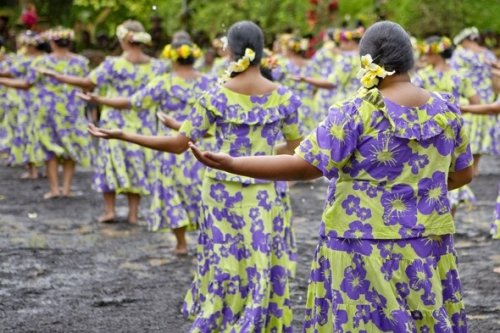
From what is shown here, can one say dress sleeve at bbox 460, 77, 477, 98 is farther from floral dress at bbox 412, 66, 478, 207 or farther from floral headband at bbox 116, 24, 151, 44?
floral headband at bbox 116, 24, 151, 44

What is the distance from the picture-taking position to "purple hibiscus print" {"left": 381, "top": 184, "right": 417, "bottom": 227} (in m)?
4.62

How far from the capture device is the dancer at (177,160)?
29.6 feet

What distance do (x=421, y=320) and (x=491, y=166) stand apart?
1256 cm

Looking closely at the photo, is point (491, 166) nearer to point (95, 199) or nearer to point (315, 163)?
point (95, 199)

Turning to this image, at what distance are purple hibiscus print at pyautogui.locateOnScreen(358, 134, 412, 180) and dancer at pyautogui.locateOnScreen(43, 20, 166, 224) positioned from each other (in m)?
6.26

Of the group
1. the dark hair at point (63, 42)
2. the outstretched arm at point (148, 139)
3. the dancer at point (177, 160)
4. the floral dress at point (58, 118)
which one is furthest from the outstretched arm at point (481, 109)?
the floral dress at point (58, 118)

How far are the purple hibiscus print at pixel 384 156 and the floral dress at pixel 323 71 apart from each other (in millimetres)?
Answer: 11464

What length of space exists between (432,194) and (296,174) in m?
0.60

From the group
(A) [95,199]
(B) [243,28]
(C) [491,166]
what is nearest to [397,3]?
(C) [491,166]

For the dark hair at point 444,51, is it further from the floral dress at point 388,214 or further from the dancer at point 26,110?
the floral dress at point 388,214

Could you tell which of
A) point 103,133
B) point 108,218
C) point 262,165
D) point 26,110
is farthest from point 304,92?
Answer: point 262,165

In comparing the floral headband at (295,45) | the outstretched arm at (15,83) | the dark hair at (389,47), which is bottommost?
the dark hair at (389,47)

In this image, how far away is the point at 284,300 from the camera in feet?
21.1

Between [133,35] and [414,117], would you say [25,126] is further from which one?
[414,117]
